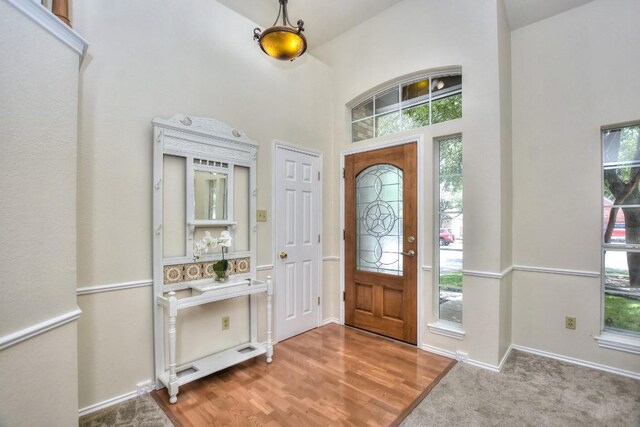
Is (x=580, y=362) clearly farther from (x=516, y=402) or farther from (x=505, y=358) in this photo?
(x=516, y=402)

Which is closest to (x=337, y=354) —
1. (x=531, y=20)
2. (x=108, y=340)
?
(x=108, y=340)

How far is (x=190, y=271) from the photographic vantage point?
8.18 feet

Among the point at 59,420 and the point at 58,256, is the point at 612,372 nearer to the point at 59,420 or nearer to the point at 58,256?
the point at 59,420

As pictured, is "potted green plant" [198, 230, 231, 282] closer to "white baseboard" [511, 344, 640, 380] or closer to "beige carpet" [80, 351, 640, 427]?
"beige carpet" [80, 351, 640, 427]

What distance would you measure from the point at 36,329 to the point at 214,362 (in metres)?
1.39

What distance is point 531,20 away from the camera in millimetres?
2887

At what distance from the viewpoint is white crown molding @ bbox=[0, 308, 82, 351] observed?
4.04 ft

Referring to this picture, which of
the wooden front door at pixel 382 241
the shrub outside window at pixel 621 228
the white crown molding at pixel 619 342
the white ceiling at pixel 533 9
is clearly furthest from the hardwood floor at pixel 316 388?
the white ceiling at pixel 533 9

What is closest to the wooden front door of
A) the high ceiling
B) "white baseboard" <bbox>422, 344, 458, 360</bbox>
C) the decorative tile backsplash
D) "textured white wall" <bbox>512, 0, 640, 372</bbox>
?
"white baseboard" <bbox>422, 344, 458, 360</bbox>

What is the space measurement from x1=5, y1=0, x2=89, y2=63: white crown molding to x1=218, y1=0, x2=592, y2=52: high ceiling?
196cm

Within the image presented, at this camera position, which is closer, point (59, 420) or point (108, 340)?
point (59, 420)

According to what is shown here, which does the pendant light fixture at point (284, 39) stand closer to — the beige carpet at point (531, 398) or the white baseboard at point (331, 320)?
the beige carpet at point (531, 398)

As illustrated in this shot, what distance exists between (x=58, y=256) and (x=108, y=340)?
0.89 meters

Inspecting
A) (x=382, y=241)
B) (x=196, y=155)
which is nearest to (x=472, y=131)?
(x=382, y=241)
